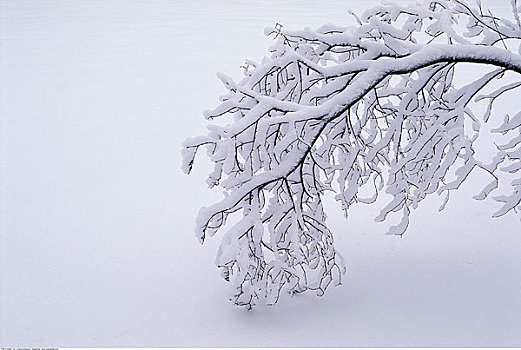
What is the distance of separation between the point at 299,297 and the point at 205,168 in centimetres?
382

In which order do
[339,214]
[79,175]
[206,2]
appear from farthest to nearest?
[206,2]
[79,175]
[339,214]

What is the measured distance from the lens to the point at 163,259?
5.92 meters

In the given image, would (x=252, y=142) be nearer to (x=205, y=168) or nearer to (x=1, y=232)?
(x=1, y=232)

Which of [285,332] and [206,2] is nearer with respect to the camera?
[285,332]

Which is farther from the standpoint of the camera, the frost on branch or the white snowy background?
the white snowy background

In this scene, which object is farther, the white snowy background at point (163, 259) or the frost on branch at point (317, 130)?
the white snowy background at point (163, 259)

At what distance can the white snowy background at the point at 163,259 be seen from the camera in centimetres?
486

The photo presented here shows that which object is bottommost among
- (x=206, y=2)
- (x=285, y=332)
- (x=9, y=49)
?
(x=285, y=332)

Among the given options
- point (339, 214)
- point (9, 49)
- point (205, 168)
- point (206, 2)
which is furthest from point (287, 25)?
point (339, 214)

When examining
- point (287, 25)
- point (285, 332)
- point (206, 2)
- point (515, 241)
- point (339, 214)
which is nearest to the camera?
point (285, 332)

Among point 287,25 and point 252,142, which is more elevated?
point 287,25

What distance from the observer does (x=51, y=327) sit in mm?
4945

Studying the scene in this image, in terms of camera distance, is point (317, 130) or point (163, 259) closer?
point (317, 130)

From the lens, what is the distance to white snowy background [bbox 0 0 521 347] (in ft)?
15.9
